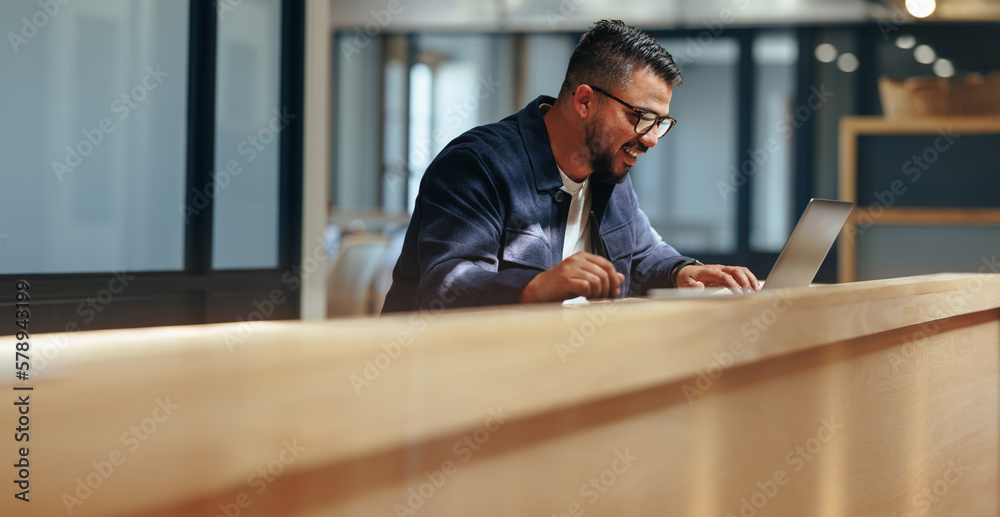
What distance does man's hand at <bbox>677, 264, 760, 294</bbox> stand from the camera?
1.47 m

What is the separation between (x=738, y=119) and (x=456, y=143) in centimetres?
479

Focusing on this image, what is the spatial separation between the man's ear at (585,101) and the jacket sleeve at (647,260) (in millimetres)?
295

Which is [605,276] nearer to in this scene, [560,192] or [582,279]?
[582,279]

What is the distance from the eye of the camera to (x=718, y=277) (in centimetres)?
154

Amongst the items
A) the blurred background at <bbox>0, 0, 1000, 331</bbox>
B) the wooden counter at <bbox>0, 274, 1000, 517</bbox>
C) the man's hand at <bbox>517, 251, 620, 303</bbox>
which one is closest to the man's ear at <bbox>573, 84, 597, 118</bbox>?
the man's hand at <bbox>517, 251, 620, 303</bbox>

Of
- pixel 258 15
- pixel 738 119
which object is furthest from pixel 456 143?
pixel 738 119

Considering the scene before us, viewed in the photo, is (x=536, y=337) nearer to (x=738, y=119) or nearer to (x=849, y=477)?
(x=849, y=477)

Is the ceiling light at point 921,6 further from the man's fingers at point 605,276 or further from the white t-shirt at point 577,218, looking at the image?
the man's fingers at point 605,276
